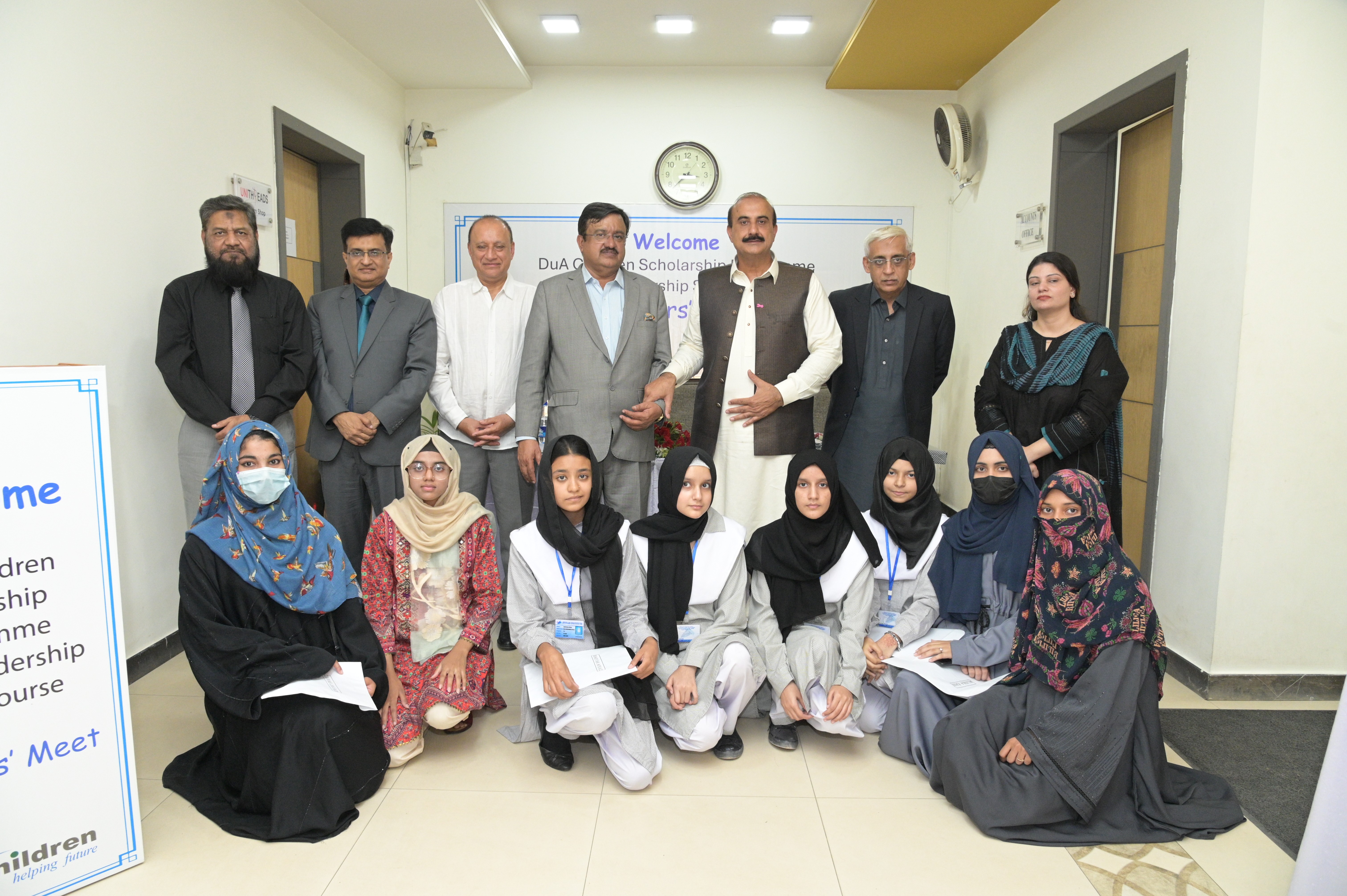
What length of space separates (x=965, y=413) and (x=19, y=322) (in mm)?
4810

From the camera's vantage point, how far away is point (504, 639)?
3549 mm

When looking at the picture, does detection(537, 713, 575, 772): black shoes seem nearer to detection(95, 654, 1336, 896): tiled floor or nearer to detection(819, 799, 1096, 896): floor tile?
detection(95, 654, 1336, 896): tiled floor

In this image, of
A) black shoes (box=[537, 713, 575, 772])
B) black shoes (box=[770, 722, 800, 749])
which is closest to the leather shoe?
black shoes (box=[770, 722, 800, 749])

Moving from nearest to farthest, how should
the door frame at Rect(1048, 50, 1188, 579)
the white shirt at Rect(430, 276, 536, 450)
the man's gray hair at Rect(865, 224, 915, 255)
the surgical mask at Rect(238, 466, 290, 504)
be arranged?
the surgical mask at Rect(238, 466, 290, 504) → the white shirt at Rect(430, 276, 536, 450) → the man's gray hair at Rect(865, 224, 915, 255) → the door frame at Rect(1048, 50, 1188, 579)

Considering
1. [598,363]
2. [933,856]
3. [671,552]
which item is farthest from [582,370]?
[933,856]

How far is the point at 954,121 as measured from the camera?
5.28m

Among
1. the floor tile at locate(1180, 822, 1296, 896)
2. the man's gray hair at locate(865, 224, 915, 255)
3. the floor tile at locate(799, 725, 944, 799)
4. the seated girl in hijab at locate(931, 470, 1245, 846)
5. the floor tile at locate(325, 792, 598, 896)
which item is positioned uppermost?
the man's gray hair at locate(865, 224, 915, 255)

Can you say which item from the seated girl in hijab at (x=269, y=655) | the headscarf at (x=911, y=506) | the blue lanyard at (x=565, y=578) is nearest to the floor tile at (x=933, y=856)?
the headscarf at (x=911, y=506)

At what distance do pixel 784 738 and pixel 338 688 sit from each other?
1.32 metres

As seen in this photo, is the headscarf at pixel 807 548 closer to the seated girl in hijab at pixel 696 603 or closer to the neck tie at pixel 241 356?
the seated girl in hijab at pixel 696 603

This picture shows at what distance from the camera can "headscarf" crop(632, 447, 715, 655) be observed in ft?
8.73

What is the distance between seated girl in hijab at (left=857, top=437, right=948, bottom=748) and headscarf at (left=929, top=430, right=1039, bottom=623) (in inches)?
2.7

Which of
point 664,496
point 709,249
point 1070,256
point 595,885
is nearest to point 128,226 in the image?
point 664,496

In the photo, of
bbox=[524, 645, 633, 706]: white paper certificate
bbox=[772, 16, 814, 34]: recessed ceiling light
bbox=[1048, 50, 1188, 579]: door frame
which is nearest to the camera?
bbox=[524, 645, 633, 706]: white paper certificate
